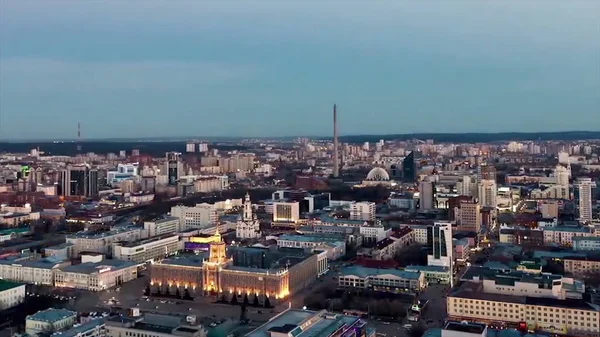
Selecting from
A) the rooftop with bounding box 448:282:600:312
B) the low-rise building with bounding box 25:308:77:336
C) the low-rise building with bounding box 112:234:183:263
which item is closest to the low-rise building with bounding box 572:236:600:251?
the rooftop with bounding box 448:282:600:312

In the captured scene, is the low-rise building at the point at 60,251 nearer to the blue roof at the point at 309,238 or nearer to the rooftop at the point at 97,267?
the rooftop at the point at 97,267

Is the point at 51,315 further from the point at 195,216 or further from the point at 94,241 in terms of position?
the point at 195,216

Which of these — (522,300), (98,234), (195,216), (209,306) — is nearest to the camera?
(522,300)

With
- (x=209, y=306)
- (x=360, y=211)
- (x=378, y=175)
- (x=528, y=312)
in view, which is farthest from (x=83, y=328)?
(x=378, y=175)

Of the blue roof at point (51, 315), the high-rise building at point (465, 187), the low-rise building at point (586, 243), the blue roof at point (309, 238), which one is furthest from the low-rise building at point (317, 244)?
the high-rise building at point (465, 187)

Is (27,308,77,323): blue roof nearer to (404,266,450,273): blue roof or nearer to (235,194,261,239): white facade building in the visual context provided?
(404,266,450,273): blue roof
